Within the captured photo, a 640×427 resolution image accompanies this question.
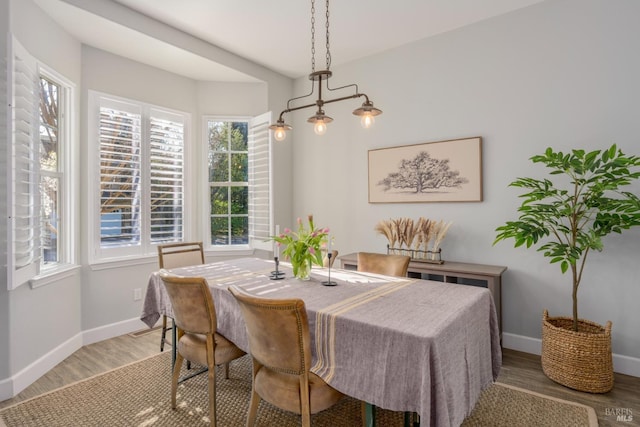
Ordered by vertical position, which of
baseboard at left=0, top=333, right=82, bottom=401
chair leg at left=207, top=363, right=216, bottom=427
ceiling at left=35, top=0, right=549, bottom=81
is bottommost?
baseboard at left=0, top=333, right=82, bottom=401

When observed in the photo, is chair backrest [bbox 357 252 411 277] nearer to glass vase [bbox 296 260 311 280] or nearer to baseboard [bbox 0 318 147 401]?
glass vase [bbox 296 260 311 280]

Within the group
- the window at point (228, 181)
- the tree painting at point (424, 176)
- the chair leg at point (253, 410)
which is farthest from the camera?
the window at point (228, 181)

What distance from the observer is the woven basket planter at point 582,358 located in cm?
246

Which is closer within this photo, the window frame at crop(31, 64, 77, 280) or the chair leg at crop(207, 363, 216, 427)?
the chair leg at crop(207, 363, 216, 427)

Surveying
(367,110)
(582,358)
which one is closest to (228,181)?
(367,110)

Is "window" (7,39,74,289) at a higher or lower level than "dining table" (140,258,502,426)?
higher

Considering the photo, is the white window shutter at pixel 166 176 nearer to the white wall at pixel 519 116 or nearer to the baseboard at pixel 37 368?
the baseboard at pixel 37 368

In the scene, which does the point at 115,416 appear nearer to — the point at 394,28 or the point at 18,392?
the point at 18,392

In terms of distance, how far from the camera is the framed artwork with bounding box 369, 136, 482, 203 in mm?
3375

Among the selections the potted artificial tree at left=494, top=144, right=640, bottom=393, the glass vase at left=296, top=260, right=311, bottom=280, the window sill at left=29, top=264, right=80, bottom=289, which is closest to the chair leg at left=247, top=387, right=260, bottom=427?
the glass vase at left=296, top=260, right=311, bottom=280

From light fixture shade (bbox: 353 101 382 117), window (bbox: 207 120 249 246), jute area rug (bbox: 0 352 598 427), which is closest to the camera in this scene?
jute area rug (bbox: 0 352 598 427)

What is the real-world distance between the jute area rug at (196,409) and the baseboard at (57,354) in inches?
8.5

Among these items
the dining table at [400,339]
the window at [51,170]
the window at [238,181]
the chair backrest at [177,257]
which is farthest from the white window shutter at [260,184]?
the dining table at [400,339]

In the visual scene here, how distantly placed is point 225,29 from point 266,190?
5.99ft
